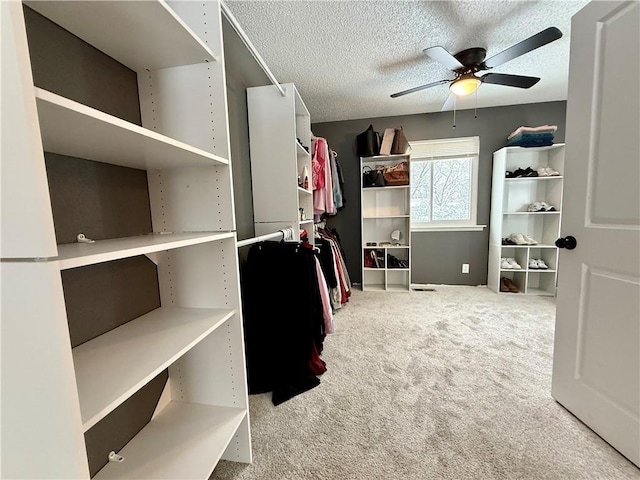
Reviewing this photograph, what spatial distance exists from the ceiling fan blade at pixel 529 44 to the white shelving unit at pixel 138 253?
6.42 feet

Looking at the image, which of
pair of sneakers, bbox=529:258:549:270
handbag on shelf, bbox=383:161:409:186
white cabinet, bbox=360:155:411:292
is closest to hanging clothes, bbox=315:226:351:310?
white cabinet, bbox=360:155:411:292

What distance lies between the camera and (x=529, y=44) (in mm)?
1728

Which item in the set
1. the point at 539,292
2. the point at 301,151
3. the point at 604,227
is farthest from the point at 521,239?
the point at 301,151

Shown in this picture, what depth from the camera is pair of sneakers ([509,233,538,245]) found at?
3.27 metres

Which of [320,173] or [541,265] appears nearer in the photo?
[320,173]

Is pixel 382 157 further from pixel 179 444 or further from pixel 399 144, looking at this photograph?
pixel 179 444

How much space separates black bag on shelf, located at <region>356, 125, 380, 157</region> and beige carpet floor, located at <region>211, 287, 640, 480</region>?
2.25 m

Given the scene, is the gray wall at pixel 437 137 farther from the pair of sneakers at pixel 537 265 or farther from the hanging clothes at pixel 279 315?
the hanging clothes at pixel 279 315

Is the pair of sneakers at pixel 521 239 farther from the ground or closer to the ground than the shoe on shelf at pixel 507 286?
farther from the ground

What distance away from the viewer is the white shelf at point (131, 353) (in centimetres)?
62

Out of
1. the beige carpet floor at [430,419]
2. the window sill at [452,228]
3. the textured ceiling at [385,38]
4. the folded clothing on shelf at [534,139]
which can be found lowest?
the beige carpet floor at [430,419]

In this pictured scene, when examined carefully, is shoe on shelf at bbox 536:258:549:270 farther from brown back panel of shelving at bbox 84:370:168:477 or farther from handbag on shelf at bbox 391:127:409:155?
brown back panel of shelving at bbox 84:370:168:477

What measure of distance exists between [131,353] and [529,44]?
2.74 m

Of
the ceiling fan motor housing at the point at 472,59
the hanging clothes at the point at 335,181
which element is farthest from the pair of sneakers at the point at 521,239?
the hanging clothes at the point at 335,181
